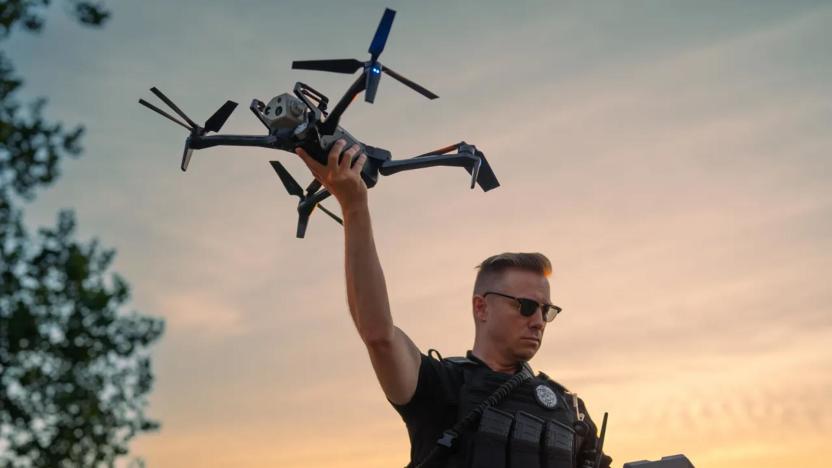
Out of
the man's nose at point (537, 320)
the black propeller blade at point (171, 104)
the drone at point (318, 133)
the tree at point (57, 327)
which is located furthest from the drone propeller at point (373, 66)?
the tree at point (57, 327)

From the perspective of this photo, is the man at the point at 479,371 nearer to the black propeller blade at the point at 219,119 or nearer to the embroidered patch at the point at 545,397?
the embroidered patch at the point at 545,397

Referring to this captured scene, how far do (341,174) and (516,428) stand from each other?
6.12ft

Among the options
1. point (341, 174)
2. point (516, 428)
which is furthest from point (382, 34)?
point (516, 428)

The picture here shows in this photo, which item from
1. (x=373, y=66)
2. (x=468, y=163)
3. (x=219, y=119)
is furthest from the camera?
(x=468, y=163)

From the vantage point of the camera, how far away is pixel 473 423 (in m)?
4.80

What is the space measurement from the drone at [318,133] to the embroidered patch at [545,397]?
52.6 inches

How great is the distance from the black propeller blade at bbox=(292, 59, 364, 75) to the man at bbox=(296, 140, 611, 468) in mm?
357

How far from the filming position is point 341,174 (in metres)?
4.03

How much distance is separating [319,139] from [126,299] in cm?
2275

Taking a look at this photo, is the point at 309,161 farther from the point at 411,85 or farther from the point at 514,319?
the point at 514,319

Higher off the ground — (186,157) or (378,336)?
(186,157)

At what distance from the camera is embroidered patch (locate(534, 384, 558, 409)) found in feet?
16.7

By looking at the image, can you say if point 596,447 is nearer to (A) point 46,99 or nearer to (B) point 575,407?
(B) point 575,407

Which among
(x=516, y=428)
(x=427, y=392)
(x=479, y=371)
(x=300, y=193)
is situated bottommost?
(x=516, y=428)
